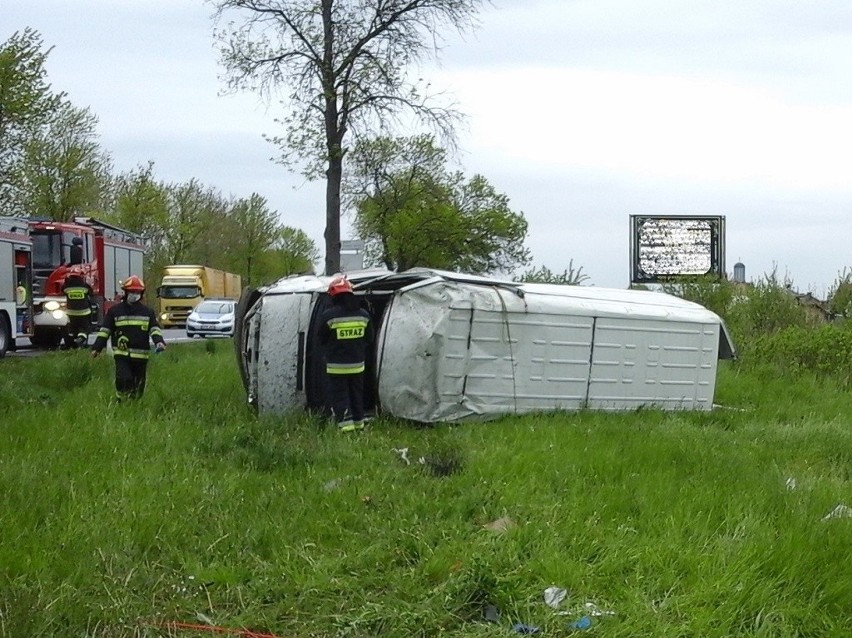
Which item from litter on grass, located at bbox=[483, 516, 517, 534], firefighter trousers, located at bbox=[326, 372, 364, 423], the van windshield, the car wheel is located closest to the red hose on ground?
litter on grass, located at bbox=[483, 516, 517, 534]

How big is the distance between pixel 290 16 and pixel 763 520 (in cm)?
1757

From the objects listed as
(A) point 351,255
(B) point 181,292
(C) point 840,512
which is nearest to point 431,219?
(B) point 181,292

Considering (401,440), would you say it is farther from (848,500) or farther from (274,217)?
(274,217)

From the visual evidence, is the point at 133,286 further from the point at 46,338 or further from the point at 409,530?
the point at 46,338

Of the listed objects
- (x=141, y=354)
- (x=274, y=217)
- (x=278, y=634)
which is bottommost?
(x=278, y=634)

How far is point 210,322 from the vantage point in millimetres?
34594

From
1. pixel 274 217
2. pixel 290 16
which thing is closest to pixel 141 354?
pixel 290 16

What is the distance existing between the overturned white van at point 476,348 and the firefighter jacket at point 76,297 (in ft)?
32.8

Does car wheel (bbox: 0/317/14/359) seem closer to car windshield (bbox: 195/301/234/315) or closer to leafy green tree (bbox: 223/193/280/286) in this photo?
car windshield (bbox: 195/301/234/315)

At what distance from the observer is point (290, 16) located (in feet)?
71.1

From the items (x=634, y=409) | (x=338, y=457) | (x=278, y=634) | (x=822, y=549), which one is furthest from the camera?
(x=634, y=409)

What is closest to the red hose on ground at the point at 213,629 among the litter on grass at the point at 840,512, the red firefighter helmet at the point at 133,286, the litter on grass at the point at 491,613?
the litter on grass at the point at 491,613

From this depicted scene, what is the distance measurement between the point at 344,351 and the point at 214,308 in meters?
25.3

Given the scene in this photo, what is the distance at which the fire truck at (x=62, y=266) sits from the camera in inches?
933
